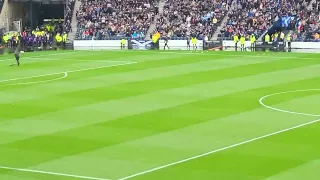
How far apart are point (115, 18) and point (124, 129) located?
Answer: 154ft

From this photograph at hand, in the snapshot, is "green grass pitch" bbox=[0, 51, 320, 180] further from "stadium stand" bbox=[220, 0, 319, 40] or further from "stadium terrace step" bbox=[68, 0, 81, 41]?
"stadium terrace step" bbox=[68, 0, 81, 41]

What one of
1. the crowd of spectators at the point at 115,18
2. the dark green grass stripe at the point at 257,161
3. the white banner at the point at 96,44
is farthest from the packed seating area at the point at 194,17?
the dark green grass stripe at the point at 257,161

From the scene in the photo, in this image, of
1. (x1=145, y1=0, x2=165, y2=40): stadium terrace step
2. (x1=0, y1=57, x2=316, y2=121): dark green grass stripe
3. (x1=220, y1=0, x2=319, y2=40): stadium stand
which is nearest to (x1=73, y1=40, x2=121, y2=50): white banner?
(x1=145, y1=0, x2=165, y2=40): stadium terrace step

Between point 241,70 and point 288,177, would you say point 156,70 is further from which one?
point 288,177

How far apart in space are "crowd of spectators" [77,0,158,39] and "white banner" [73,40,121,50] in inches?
48.1

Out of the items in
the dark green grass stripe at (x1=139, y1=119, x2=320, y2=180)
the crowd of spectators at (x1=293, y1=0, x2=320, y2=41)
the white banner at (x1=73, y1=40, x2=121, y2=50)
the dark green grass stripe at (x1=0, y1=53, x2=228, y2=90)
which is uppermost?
the crowd of spectators at (x1=293, y1=0, x2=320, y2=41)

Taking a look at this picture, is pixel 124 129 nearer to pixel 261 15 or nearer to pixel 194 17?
pixel 261 15

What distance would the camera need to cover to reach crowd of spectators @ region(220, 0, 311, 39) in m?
62.4

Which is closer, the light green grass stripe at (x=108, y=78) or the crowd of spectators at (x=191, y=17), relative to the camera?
the light green grass stripe at (x=108, y=78)

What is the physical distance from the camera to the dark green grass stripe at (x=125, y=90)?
29755 millimetres

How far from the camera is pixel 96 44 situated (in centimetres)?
6631

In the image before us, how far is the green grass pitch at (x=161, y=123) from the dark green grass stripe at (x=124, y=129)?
38 mm

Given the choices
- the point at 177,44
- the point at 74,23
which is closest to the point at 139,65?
the point at 177,44

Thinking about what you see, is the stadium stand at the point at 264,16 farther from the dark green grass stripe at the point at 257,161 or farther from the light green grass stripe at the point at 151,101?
the dark green grass stripe at the point at 257,161
